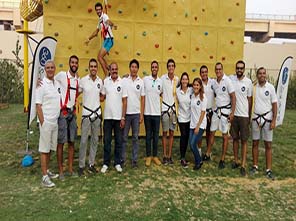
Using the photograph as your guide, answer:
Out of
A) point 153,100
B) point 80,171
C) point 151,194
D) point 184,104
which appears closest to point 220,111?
point 184,104

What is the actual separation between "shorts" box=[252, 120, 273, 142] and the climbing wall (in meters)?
2.73

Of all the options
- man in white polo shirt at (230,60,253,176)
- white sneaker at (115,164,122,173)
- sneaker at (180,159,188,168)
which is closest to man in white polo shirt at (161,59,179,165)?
sneaker at (180,159,188,168)

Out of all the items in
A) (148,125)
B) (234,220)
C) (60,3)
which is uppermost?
(60,3)

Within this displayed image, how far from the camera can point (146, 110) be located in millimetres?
6109

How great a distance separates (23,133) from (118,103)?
4101 millimetres

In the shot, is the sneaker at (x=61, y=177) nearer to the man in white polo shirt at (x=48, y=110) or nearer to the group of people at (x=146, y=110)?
the group of people at (x=146, y=110)

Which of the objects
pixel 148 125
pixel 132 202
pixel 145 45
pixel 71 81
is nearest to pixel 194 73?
pixel 145 45

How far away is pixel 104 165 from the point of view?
19.3ft

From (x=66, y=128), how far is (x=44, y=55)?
1.72 meters

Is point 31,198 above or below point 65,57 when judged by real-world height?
below

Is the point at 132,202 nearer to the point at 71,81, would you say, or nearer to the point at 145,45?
the point at 71,81

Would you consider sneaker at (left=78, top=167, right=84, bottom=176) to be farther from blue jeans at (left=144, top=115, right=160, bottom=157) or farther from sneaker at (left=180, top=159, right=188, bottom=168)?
sneaker at (left=180, top=159, right=188, bottom=168)

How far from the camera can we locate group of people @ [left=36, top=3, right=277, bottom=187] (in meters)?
5.30

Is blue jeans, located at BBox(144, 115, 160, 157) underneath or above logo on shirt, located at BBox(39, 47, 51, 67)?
underneath
